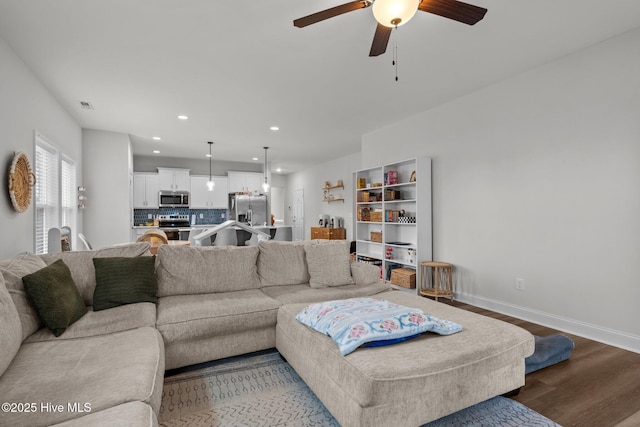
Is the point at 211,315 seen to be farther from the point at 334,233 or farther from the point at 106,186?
the point at 334,233

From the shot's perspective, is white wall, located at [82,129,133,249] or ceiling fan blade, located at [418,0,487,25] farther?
white wall, located at [82,129,133,249]

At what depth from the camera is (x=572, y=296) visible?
315cm

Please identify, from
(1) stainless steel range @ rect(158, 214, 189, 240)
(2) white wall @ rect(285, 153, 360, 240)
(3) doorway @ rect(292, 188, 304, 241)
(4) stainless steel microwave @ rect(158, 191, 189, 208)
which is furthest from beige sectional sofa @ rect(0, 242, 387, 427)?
(3) doorway @ rect(292, 188, 304, 241)

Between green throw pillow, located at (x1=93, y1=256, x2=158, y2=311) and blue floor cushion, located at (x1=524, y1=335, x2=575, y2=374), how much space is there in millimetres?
2910

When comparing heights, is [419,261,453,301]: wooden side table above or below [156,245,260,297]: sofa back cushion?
below

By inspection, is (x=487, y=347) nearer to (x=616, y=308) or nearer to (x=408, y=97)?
(x=616, y=308)

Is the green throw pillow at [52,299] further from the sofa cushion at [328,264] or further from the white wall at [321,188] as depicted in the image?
the white wall at [321,188]

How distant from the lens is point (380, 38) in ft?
7.12

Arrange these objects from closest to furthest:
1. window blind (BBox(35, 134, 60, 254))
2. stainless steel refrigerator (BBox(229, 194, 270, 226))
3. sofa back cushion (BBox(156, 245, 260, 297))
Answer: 1. sofa back cushion (BBox(156, 245, 260, 297))
2. window blind (BBox(35, 134, 60, 254))
3. stainless steel refrigerator (BBox(229, 194, 270, 226))

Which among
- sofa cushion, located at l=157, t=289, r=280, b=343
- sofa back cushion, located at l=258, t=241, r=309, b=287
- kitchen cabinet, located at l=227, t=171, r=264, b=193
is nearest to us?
sofa cushion, located at l=157, t=289, r=280, b=343

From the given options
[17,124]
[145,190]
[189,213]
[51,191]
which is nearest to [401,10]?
[17,124]

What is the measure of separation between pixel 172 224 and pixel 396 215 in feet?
19.0

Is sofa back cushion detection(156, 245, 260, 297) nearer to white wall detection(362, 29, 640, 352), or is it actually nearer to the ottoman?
the ottoman

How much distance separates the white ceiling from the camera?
2.44m
